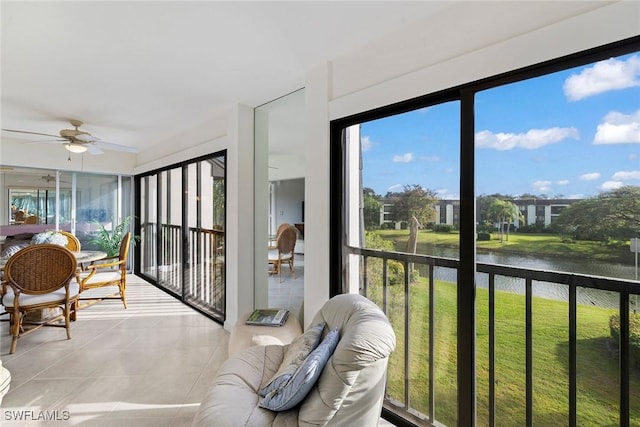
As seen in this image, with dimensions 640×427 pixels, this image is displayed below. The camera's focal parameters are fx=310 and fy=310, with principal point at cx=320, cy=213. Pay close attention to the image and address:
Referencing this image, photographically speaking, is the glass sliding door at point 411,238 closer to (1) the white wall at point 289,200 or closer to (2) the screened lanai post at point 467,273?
(2) the screened lanai post at point 467,273

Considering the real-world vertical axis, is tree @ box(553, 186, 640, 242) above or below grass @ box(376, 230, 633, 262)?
above

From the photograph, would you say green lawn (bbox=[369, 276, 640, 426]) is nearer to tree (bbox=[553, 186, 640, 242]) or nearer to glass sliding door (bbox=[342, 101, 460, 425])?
glass sliding door (bbox=[342, 101, 460, 425])

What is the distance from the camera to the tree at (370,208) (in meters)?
2.30

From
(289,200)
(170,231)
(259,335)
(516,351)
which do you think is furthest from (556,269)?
(170,231)

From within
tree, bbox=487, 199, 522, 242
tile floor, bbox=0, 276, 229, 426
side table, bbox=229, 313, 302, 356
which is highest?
tree, bbox=487, 199, 522, 242

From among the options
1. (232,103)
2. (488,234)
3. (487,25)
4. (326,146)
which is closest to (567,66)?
(487,25)

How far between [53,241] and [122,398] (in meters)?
2.59

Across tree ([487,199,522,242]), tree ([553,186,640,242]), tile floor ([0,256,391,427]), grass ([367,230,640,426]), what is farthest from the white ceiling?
tile floor ([0,256,391,427])

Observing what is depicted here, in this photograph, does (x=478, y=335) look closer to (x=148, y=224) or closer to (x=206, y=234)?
(x=206, y=234)

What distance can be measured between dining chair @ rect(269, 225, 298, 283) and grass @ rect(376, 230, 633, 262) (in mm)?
3044

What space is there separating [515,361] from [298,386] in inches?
47.0

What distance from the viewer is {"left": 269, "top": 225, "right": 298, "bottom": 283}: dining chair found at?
4.68 meters

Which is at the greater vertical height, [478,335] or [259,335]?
[478,335]

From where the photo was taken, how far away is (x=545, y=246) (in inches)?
60.9
